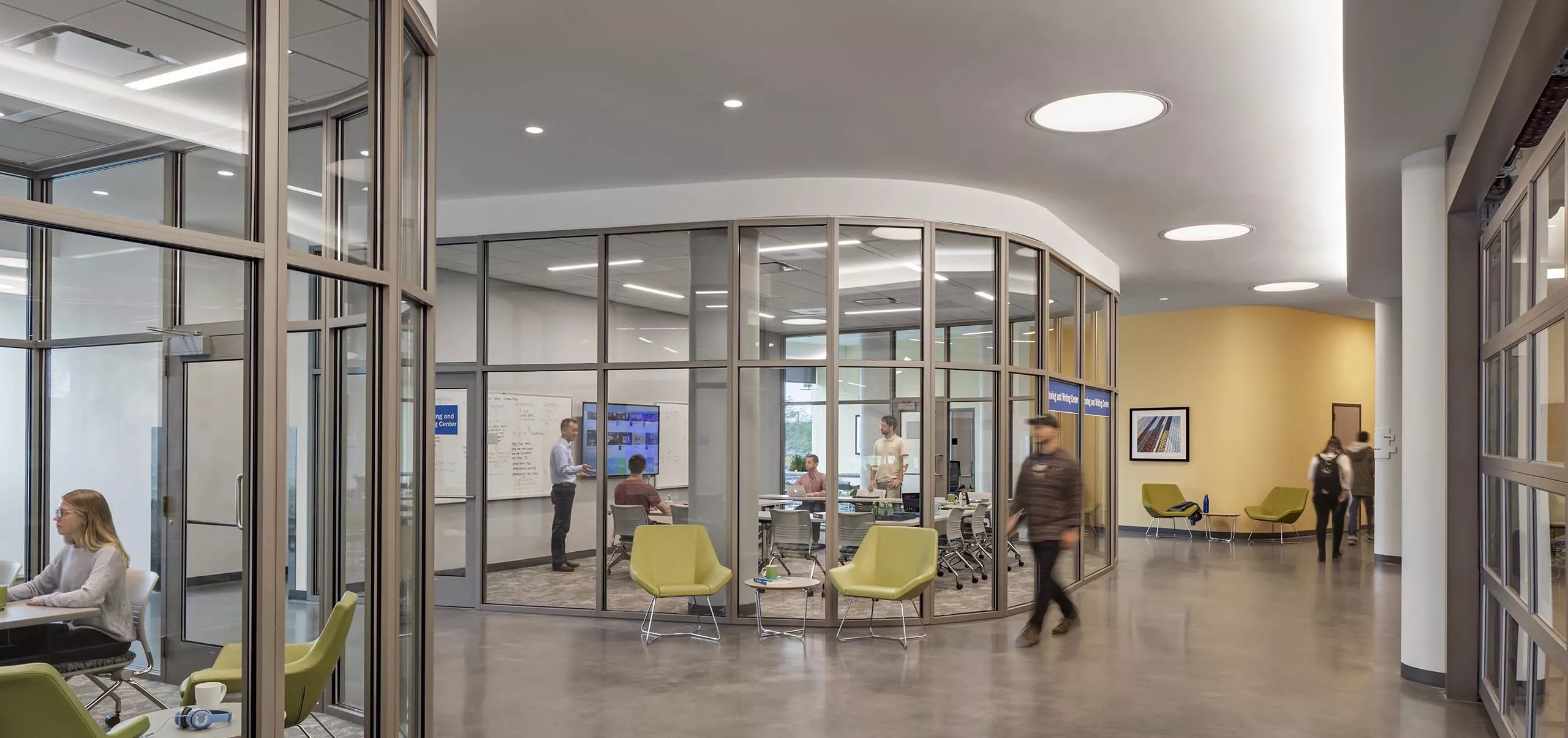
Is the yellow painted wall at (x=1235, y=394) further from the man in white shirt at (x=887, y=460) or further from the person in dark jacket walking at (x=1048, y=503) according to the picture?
the person in dark jacket walking at (x=1048, y=503)

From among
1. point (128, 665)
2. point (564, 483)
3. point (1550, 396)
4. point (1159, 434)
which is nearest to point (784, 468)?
point (564, 483)

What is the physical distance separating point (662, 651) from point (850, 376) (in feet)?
9.08

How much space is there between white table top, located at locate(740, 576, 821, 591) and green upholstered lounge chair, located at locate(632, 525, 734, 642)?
353 millimetres

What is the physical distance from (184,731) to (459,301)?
22.3ft

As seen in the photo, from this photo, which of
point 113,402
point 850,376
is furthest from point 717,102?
point 113,402

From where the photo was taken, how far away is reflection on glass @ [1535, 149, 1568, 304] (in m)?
4.02

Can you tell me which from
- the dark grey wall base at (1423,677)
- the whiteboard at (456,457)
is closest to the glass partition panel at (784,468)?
the whiteboard at (456,457)

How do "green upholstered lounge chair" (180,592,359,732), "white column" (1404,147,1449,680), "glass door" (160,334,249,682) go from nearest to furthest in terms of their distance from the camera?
"glass door" (160,334,249,682), "green upholstered lounge chair" (180,592,359,732), "white column" (1404,147,1449,680)

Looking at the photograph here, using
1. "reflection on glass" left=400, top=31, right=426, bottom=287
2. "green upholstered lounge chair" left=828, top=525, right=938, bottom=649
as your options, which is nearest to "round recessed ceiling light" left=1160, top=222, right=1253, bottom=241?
"green upholstered lounge chair" left=828, top=525, right=938, bottom=649

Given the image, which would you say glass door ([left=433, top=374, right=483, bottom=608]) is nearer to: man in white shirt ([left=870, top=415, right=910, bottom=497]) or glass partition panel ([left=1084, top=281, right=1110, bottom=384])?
man in white shirt ([left=870, top=415, right=910, bottom=497])

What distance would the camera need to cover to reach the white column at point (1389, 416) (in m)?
13.8

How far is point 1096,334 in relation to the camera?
12.4 metres

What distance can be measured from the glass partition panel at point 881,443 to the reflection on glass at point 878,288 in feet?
0.62

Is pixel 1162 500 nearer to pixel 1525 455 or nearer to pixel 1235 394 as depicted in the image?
pixel 1235 394
